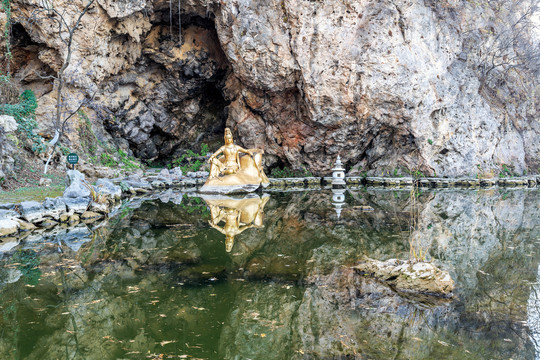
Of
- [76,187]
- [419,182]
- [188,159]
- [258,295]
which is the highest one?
[188,159]

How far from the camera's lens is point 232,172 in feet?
46.1

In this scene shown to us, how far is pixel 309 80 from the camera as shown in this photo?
17.5 metres

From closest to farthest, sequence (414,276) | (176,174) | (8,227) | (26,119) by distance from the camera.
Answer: (414,276) → (8,227) → (26,119) → (176,174)

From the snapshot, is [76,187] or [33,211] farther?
[76,187]

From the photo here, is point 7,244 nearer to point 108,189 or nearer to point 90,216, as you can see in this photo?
point 90,216

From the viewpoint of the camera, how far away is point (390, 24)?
17.8 m

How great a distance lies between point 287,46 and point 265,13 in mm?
1754

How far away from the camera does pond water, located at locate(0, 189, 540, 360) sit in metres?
2.98

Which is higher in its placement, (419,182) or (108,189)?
(108,189)

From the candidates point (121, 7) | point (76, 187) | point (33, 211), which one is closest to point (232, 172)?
point (76, 187)

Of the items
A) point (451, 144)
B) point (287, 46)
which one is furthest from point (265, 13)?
point (451, 144)

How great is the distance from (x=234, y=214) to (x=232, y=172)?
5.35 m

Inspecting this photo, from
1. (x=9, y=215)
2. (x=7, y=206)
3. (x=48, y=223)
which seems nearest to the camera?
(x=9, y=215)

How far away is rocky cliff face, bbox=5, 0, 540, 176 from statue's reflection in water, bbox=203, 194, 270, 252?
756cm
